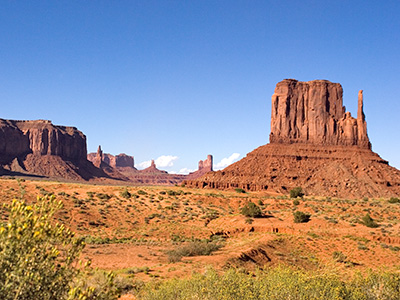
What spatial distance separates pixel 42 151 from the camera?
15575 centimetres

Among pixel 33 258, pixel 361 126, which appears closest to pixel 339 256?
pixel 33 258

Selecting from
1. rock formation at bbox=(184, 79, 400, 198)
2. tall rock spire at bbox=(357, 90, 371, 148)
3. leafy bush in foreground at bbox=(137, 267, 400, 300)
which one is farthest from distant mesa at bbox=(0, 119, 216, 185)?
leafy bush in foreground at bbox=(137, 267, 400, 300)

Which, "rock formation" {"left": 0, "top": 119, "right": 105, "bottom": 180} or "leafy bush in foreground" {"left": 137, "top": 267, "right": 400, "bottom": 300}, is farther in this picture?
"rock formation" {"left": 0, "top": 119, "right": 105, "bottom": 180}

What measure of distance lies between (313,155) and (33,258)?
9549 cm

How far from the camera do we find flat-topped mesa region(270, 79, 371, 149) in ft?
337

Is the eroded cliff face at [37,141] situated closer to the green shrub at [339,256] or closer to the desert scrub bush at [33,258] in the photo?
the green shrub at [339,256]

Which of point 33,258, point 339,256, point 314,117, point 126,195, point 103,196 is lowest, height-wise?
point 339,256

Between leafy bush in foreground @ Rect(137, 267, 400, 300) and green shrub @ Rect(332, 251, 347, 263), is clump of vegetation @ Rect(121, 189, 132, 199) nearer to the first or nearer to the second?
green shrub @ Rect(332, 251, 347, 263)

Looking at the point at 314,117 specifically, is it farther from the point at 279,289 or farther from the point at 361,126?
the point at 279,289

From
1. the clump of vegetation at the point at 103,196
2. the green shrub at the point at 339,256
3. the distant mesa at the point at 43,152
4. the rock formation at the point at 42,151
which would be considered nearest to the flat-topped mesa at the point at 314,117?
the clump of vegetation at the point at 103,196

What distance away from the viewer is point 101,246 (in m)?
26.2

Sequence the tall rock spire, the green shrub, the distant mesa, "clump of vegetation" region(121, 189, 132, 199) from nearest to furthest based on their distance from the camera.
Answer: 1. the green shrub
2. "clump of vegetation" region(121, 189, 132, 199)
3. the tall rock spire
4. the distant mesa

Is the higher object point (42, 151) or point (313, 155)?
point (42, 151)

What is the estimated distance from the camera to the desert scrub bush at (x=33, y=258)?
4.85 m
